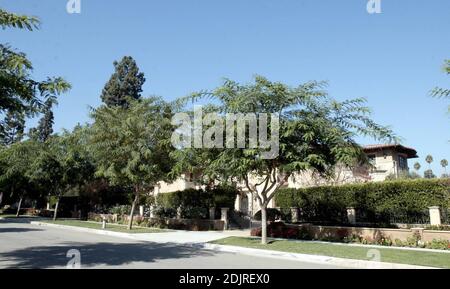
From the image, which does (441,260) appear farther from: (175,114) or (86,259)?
(175,114)

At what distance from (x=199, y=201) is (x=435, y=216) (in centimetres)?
1597

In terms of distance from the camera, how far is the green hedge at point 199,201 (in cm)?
2908

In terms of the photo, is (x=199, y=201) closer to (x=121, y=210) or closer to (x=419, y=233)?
(x=121, y=210)

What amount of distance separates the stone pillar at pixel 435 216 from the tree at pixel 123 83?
40568 mm

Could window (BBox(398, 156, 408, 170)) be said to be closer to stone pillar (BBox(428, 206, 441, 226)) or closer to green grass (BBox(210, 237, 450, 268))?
stone pillar (BBox(428, 206, 441, 226))

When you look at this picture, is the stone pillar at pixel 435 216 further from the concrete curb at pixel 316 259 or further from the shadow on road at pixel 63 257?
the shadow on road at pixel 63 257

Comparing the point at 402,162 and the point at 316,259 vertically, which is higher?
the point at 402,162

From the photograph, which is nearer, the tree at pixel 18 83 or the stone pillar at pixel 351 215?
the tree at pixel 18 83

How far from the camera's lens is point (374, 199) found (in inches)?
894

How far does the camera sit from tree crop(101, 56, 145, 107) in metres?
52.7

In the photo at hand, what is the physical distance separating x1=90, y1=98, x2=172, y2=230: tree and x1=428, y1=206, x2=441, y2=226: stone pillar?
15.0 metres

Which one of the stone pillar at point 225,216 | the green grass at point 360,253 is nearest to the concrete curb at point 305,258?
the green grass at point 360,253

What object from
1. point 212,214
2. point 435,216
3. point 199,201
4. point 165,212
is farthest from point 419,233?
point 165,212
